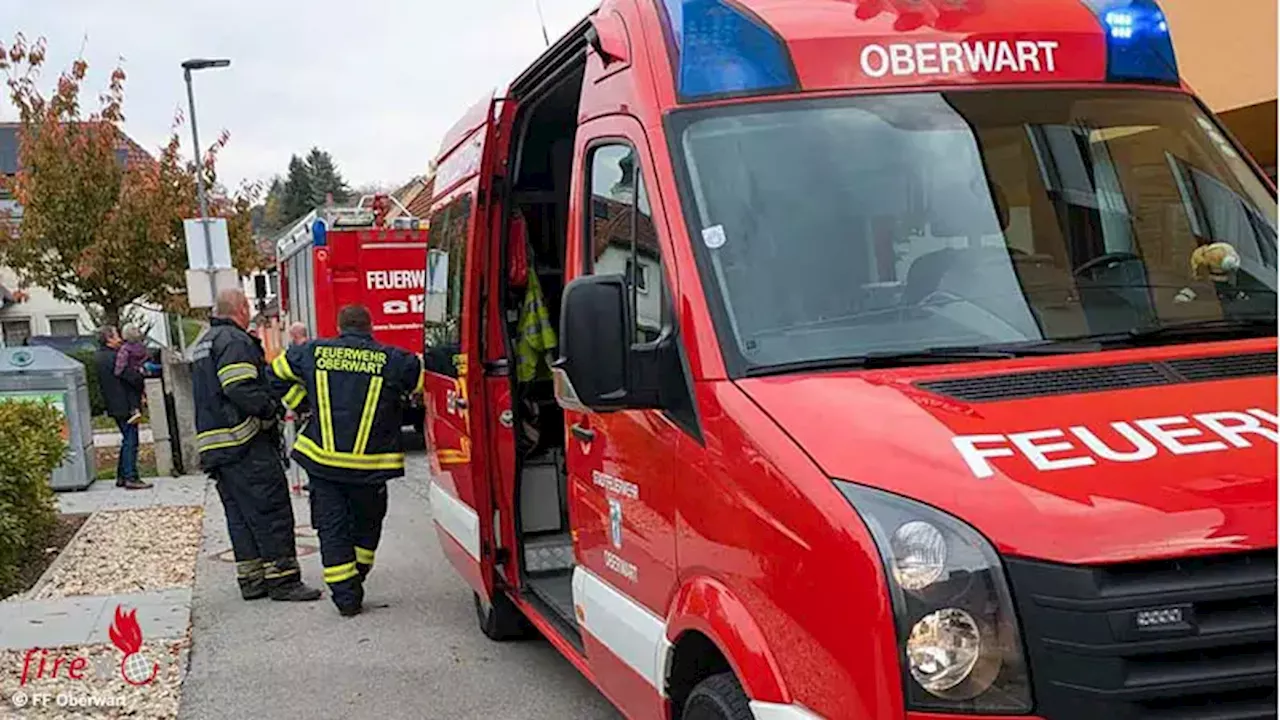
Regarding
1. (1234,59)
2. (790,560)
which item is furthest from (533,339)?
(1234,59)

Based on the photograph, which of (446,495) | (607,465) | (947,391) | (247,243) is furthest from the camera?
(247,243)

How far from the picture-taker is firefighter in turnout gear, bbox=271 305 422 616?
6.49 m

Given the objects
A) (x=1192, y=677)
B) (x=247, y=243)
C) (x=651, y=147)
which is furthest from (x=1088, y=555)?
(x=247, y=243)

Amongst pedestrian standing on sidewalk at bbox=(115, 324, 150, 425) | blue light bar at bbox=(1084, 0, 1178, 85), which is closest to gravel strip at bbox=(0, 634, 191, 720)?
blue light bar at bbox=(1084, 0, 1178, 85)

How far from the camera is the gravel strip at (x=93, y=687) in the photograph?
532 cm

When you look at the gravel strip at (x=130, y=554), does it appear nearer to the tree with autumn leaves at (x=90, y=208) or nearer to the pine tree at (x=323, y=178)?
Answer: the tree with autumn leaves at (x=90, y=208)

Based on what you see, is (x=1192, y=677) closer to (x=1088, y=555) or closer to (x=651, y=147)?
(x=1088, y=555)

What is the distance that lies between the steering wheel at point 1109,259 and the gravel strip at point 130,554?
21.0ft

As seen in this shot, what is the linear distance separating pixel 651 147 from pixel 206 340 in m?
4.69

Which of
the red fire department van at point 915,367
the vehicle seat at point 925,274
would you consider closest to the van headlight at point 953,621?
the red fire department van at point 915,367

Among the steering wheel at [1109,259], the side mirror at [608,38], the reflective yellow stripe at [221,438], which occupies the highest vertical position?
the side mirror at [608,38]

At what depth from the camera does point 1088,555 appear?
7.13 ft

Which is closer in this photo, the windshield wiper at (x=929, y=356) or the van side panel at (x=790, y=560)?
the van side panel at (x=790, y=560)

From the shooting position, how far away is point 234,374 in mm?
6961
